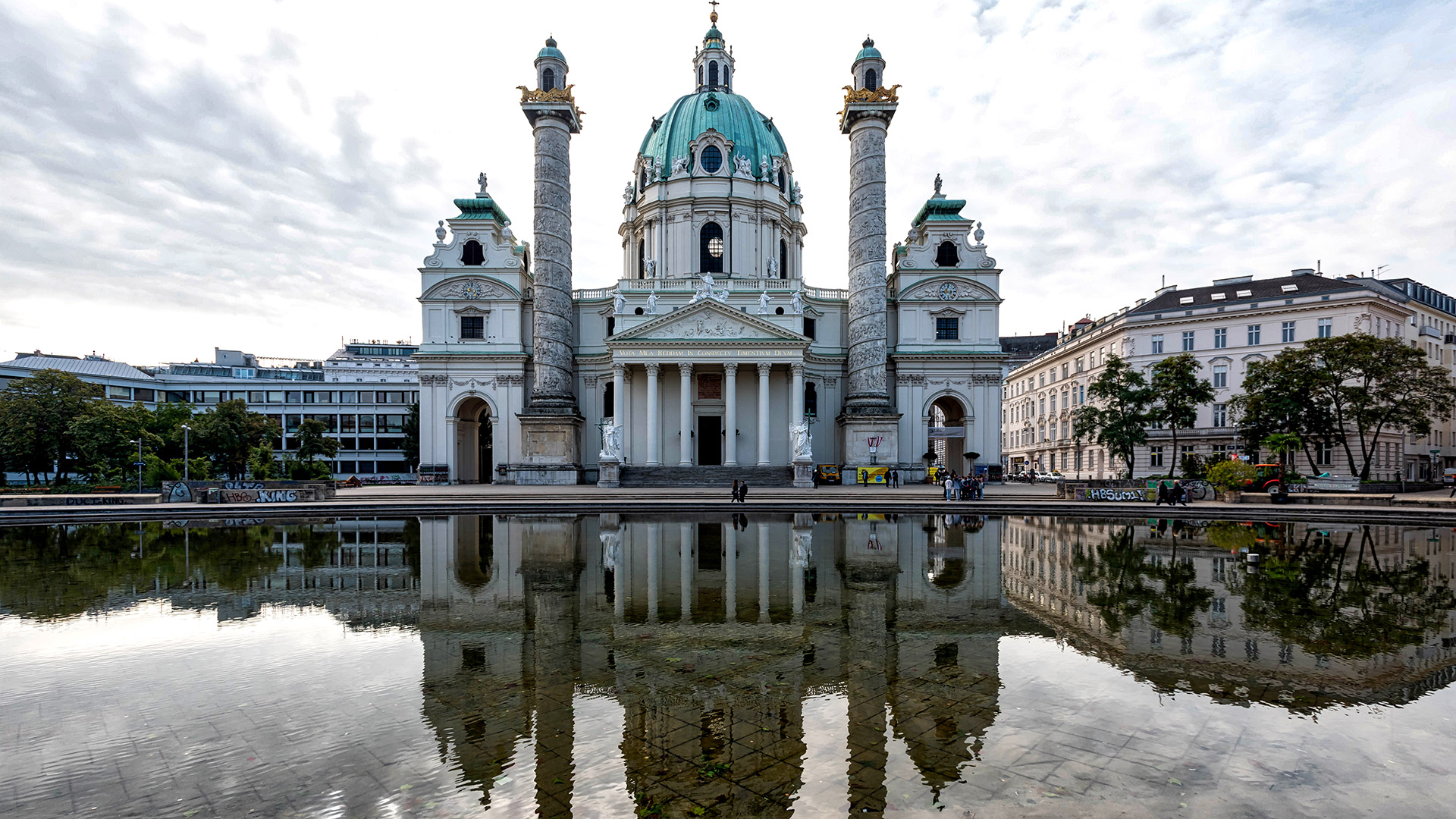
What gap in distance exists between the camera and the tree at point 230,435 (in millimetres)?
51781

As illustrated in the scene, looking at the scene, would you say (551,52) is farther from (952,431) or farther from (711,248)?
(952,431)

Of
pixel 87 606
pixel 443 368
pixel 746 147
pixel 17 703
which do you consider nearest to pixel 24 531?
pixel 87 606

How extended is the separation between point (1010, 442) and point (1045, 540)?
71003 millimetres

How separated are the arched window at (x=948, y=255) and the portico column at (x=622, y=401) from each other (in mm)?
24302

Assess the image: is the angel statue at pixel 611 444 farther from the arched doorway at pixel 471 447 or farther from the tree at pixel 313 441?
the tree at pixel 313 441

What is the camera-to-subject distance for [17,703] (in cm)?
619

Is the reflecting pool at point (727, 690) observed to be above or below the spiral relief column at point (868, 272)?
below

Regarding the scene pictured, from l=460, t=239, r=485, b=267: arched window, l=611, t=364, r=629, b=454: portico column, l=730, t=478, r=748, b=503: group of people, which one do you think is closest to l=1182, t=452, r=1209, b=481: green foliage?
l=730, t=478, r=748, b=503: group of people

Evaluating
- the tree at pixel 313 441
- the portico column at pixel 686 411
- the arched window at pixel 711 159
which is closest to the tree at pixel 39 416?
the tree at pixel 313 441

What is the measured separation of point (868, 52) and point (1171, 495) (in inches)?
1351

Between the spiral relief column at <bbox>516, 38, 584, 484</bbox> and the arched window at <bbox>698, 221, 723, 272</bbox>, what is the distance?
40.7 feet

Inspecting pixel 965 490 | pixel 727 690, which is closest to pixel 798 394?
pixel 965 490

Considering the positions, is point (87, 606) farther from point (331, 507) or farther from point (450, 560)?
point (331, 507)

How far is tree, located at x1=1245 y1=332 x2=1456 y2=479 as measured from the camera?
40.1m
